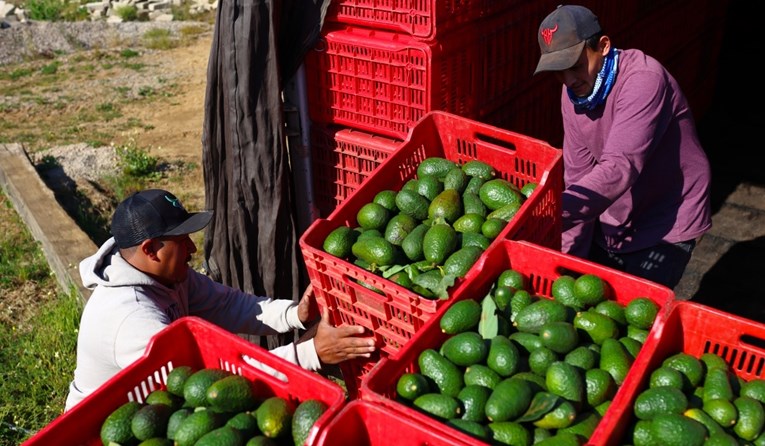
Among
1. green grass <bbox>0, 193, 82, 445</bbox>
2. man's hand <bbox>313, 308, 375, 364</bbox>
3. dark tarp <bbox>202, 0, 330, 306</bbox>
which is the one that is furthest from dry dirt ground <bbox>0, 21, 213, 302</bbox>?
man's hand <bbox>313, 308, 375, 364</bbox>

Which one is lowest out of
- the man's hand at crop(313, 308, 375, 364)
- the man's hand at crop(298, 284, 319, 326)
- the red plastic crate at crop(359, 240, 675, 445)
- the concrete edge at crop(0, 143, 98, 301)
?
the concrete edge at crop(0, 143, 98, 301)

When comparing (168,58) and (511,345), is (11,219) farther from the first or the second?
(168,58)

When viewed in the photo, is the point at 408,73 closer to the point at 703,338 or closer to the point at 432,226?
the point at 432,226

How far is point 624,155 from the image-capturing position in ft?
10.4

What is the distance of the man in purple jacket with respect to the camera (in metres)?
3.17

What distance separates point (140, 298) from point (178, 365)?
0.52 m

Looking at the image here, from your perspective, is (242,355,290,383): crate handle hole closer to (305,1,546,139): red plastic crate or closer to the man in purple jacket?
the man in purple jacket

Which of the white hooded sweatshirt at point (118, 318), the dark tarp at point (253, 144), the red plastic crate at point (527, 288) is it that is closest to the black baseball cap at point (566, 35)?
the red plastic crate at point (527, 288)

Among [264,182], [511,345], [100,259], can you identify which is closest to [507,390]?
[511,345]

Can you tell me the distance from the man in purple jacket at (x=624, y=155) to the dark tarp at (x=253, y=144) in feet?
4.48

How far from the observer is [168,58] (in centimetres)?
1384

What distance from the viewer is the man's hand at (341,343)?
2.85m

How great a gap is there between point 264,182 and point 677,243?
2180 mm

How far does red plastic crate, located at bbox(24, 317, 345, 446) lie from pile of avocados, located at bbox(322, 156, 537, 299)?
19.8 inches
